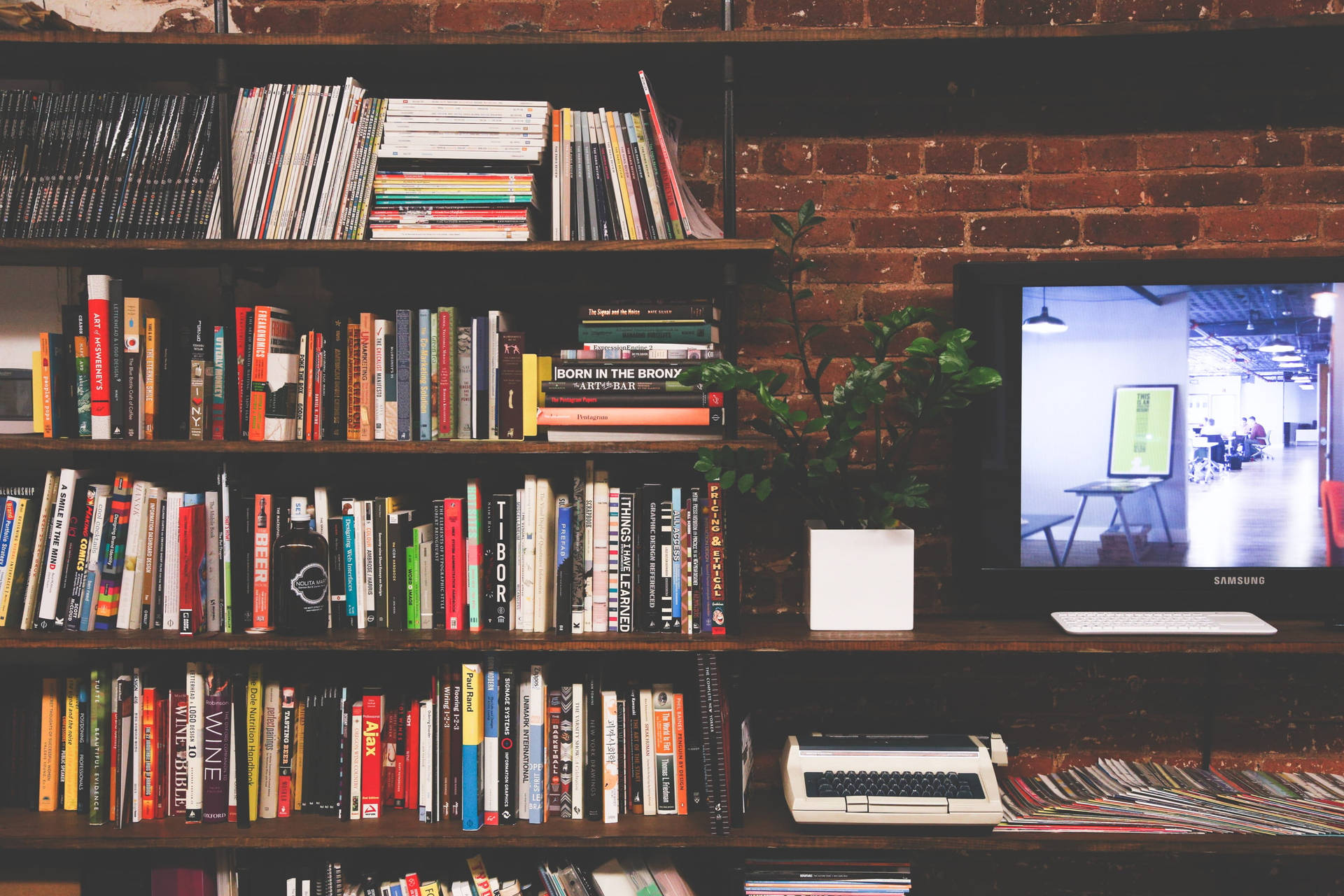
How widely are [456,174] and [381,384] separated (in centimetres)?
43

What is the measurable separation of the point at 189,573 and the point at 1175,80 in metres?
2.29

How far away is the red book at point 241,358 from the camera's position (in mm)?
1622

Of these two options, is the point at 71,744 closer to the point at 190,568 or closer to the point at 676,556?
the point at 190,568

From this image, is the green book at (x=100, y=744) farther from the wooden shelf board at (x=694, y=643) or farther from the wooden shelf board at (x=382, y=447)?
the wooden shelf board at (x=382, y=447)

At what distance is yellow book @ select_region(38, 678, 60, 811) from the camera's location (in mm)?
1659

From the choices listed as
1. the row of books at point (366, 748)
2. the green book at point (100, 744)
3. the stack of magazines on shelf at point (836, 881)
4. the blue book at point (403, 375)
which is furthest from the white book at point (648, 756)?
the green book at point (100, 744)

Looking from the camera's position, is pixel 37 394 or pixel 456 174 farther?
pixel 37 394

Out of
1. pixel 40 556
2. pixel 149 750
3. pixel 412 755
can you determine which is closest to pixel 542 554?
pixel 412 755

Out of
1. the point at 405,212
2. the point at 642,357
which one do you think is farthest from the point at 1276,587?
the point at 405,212

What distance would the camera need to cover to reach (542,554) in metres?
1.63

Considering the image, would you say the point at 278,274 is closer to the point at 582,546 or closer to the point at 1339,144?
the point at 582,546

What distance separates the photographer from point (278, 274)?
1.86 meters

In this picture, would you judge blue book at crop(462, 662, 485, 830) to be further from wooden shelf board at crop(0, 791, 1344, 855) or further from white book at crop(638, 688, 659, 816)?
white book at crop(638, 688, 659, 816)

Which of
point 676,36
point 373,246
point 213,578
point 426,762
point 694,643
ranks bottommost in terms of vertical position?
point 426,762
